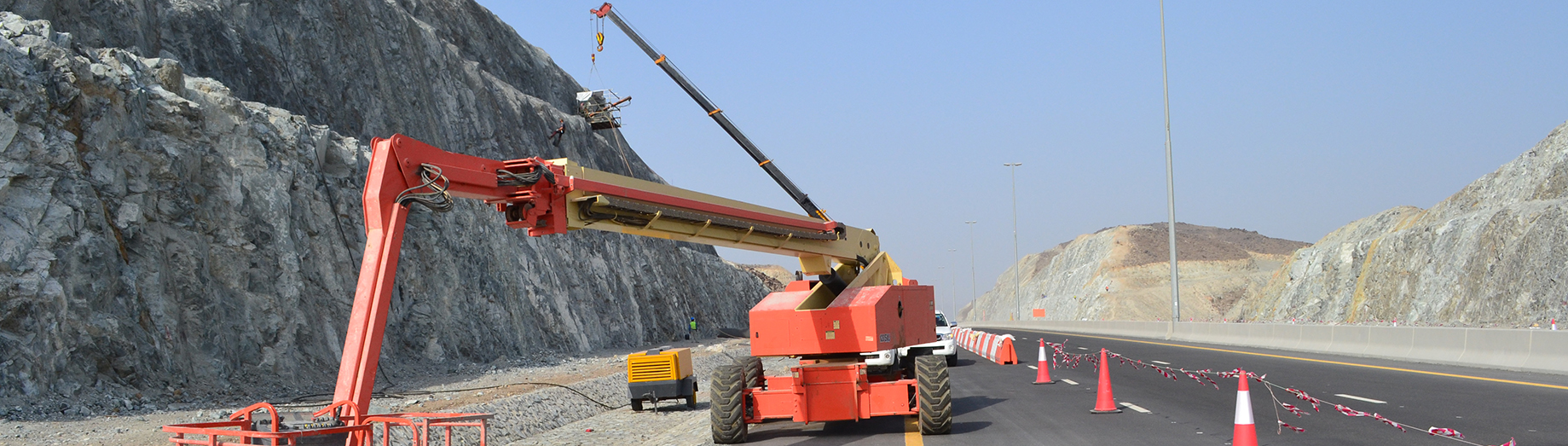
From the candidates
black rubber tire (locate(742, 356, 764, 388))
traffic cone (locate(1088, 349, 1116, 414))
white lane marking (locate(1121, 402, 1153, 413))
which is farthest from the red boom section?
white lane marking (locate(1121, 402, 1153, 413))

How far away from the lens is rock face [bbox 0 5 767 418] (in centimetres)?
1775

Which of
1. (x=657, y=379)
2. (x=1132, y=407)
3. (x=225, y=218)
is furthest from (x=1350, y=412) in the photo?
(x=225, y=218)

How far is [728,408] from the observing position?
12023 millimetres

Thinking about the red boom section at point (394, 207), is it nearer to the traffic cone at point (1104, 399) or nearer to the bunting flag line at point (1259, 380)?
the bunting flag line at point (1259, 380)

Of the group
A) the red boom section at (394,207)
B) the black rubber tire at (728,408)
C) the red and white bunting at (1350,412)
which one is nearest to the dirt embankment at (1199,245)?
the red and white bunting at (1350,412)

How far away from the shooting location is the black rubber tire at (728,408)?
12000 mm

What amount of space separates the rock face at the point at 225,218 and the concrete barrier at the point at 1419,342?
72.2 feet

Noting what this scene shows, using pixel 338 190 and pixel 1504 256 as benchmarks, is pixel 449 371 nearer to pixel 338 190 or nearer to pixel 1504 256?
pixel 338 190

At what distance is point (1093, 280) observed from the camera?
108 m

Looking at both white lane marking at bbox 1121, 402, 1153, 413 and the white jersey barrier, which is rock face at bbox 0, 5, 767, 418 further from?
white lane marking at bbox 1121, 402, 1153, 413

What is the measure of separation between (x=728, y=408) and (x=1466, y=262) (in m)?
38.4

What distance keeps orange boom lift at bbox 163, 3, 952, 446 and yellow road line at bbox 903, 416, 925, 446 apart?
0.21 m

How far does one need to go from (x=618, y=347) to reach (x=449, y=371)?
16803mm

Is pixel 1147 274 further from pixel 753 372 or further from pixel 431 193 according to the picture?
pixel 431 193
